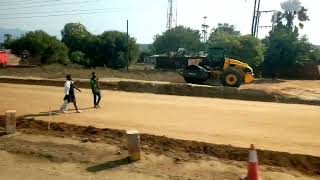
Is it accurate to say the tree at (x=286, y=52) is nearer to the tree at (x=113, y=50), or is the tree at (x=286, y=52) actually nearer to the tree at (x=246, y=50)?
the tree at (x=246, y=50)

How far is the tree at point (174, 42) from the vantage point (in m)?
95.0

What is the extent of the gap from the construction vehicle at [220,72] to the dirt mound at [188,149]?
17.9 metres

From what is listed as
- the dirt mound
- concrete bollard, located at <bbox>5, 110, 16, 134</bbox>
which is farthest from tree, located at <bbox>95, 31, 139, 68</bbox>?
the dirt mound

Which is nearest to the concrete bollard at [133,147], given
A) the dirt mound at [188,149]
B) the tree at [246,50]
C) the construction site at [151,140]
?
the construction site at [151,140]

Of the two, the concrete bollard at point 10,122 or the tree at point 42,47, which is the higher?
the tree at point 42,47

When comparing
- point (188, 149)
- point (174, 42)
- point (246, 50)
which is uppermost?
point (174, 42)

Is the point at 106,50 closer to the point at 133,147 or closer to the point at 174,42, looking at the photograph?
the point at 174,42

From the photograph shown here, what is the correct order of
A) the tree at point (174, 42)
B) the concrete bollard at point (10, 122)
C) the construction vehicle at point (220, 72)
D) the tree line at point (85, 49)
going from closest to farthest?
the concrete bollard at point (10, 122) < the construction vehicle at point (220, 72) < the tree line at point (85, 49) < the tree at point (174, 42)

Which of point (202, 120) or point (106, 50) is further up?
point (106, 50)

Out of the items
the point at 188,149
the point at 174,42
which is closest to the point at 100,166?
the point at 188,149

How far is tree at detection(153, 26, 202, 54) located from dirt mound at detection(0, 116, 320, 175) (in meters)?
79.4

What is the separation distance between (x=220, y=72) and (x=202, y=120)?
15.0 metres

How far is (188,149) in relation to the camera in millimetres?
11820

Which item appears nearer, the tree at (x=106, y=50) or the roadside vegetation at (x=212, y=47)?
the roadside vegetation at (x=212, y=47)
